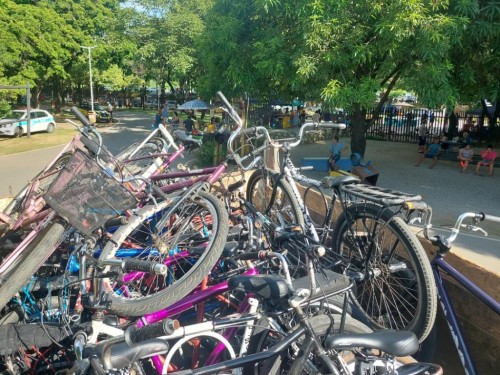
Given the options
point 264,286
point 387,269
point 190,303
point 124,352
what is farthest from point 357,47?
point 124,352

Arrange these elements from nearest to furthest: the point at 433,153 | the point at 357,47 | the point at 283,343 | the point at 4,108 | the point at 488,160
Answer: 1. the point at 283,343
2. the point at 357,47
3. the point at 488,160
4. the point at 433,153
5. the point at 4,108

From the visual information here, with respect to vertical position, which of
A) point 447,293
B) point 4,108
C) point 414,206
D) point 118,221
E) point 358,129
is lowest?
point 447,293

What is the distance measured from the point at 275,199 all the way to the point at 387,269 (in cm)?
159

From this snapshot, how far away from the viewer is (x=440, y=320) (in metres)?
2.76

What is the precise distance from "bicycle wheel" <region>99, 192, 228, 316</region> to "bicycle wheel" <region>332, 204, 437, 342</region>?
93cm

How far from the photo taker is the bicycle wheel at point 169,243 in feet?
9.21

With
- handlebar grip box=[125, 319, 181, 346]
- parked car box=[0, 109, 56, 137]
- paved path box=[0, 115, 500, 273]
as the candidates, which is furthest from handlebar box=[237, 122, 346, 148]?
parked car box=[0, 109, 56, 137]

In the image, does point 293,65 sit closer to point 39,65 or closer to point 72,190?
point 72,190

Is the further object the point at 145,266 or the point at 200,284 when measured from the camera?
the point at 200,284

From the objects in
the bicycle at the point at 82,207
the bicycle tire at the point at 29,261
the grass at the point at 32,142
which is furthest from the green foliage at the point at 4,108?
the bicycle tire at the point at 29,261

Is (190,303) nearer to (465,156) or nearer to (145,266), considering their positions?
(145,266)

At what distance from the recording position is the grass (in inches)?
752

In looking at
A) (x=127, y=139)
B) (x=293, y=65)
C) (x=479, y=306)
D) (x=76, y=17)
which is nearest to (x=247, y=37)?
(x=293, y=65)

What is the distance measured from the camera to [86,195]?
296cm
